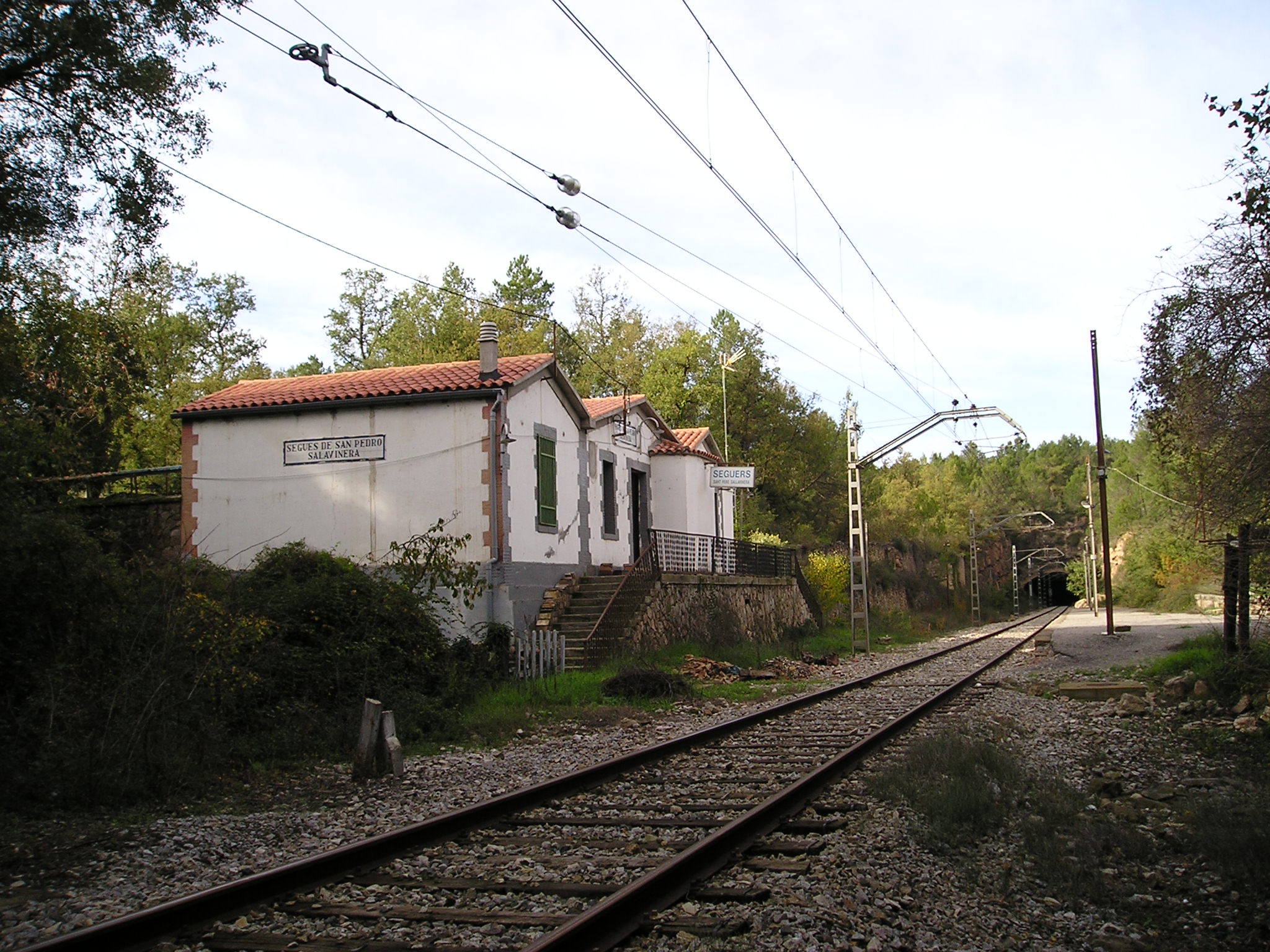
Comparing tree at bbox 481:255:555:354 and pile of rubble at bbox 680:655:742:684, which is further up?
tree at bbox 481:255:555:354

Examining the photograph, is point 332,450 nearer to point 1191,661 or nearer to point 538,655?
point 538,655

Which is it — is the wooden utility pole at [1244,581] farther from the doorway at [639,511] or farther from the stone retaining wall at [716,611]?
the doorway at [639,511]

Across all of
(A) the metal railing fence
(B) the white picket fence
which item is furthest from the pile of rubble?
(A) the metal railing fence

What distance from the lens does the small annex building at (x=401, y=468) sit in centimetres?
1869

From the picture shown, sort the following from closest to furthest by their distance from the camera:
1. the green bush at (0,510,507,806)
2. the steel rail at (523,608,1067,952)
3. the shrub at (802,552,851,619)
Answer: the steel rail at (523,608,1067,952), the green bush at (0,510,507,806), the shrub at (802,552,851,619)

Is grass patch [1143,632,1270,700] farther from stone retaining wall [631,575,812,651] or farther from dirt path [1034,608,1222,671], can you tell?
stone retaining wall [631,575,812,651]

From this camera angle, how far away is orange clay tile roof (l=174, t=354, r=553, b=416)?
62.3ft

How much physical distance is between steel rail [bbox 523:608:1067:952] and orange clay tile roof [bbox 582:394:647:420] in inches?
590

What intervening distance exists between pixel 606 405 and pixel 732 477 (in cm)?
417

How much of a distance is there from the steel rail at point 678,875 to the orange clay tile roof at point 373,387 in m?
11.8

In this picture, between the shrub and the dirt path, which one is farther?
the shrub

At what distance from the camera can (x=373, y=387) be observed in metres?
19.7

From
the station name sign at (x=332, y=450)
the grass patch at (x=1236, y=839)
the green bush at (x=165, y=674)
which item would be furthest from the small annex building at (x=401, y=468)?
the grass patch at (x=1236, y=839)

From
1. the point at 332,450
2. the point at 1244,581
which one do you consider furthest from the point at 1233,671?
the point at 332,450
